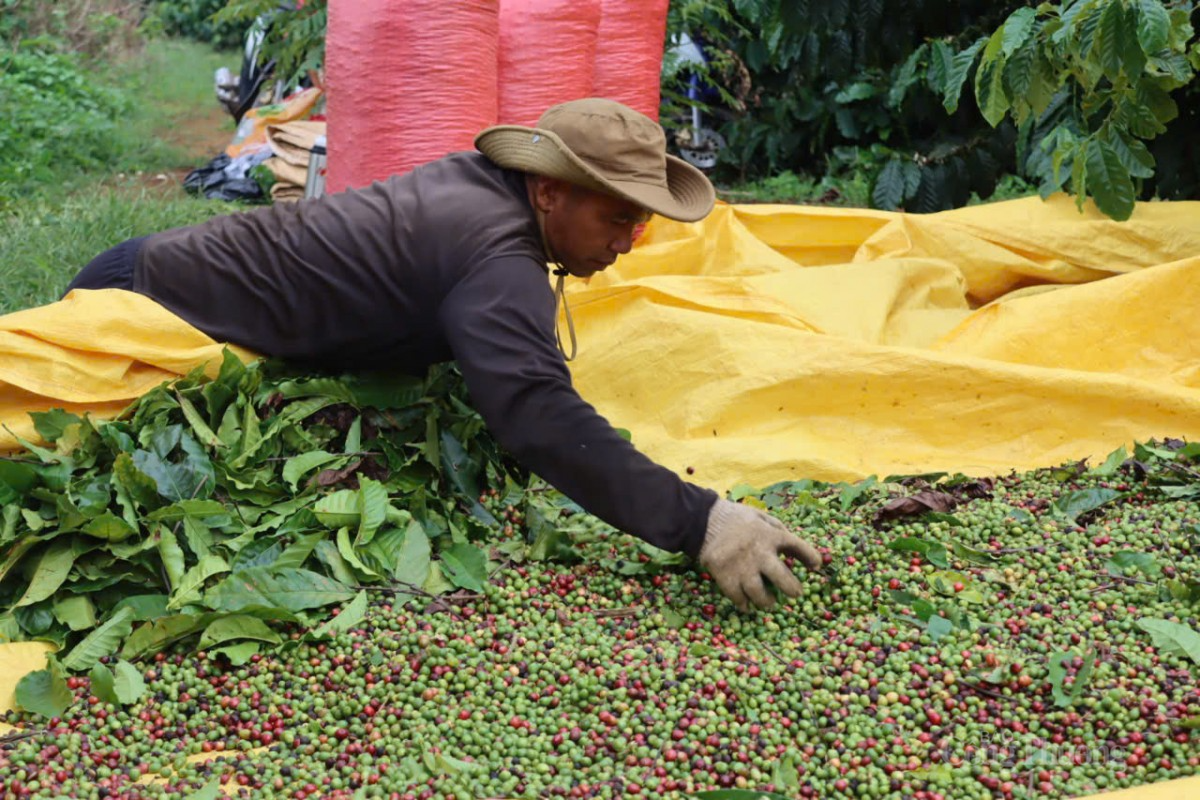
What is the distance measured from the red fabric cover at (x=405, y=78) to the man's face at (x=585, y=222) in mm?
1260

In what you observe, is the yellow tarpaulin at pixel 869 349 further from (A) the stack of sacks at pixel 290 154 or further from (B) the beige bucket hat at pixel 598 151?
(A) the stack of sacks at pixel 290 154

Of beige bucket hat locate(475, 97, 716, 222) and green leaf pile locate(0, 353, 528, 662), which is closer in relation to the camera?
green leaf pile locate(0, 353, 528, 662)

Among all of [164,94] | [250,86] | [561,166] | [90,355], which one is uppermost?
[561,166]

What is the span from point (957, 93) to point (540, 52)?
130 cm

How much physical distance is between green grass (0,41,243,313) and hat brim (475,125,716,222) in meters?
2.05

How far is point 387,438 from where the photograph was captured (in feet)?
9.14

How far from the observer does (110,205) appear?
5.03 m

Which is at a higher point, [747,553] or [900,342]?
[747,553]

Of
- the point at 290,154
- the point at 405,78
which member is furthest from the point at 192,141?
the point at 405,78

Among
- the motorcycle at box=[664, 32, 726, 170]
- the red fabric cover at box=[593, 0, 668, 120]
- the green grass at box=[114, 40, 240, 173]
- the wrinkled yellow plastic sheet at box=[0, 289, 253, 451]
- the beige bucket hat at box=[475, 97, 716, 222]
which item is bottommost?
the green grass at box=[114, 40, 240, 173]

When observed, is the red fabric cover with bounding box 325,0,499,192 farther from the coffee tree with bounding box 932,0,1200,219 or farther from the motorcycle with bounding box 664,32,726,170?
the motorcycle with bounding box 664,32,726,170

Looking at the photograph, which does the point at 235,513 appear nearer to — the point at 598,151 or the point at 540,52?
the point at 598,151

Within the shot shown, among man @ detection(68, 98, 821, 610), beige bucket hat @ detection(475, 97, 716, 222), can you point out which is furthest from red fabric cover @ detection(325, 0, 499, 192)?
beige bucket hat @ detection(475, 97, 716, 222)

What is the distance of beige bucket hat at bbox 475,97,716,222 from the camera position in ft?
8.03
